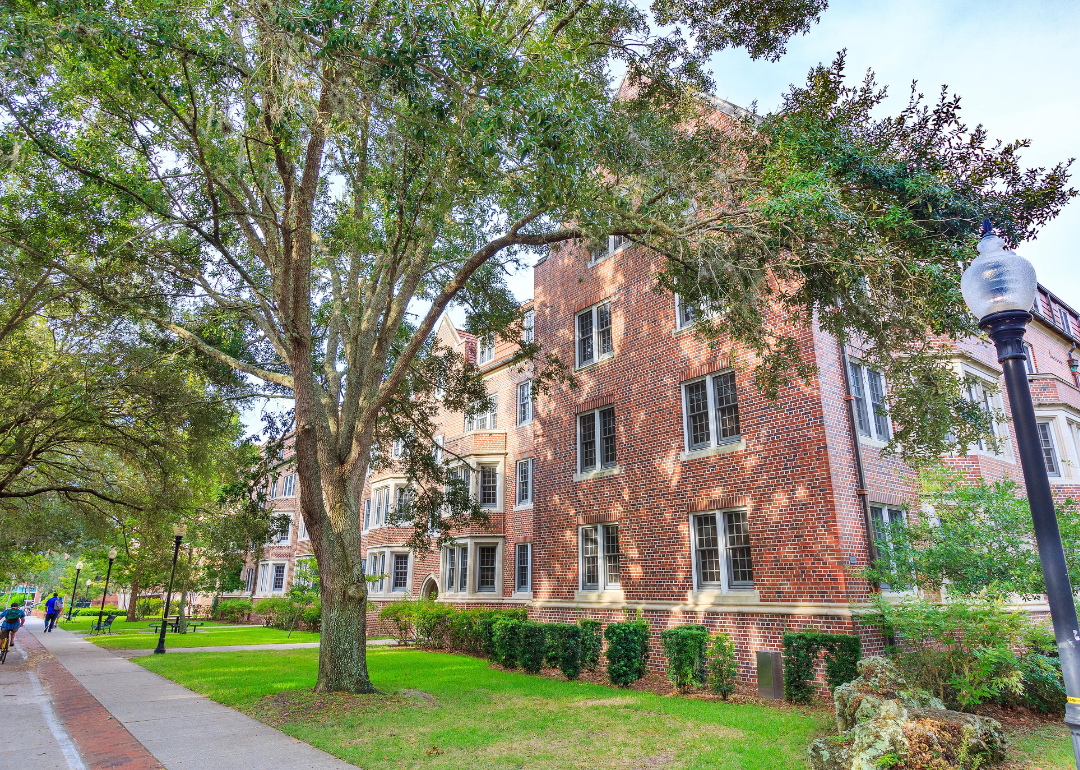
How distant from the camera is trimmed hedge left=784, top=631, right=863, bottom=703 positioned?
34.1 ft

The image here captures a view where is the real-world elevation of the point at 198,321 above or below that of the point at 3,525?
above

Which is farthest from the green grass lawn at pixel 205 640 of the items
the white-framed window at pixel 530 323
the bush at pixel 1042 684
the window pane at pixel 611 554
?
the bush at pixel 1042 684

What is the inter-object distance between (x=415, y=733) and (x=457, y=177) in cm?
787

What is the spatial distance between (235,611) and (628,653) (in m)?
34.8

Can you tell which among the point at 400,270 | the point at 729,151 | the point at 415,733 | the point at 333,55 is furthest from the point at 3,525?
the point at 729,151

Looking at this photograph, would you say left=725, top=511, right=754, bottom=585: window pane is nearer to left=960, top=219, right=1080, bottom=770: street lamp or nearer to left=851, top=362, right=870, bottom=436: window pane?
left=851, top=362, right=870, bottom=436: window pane

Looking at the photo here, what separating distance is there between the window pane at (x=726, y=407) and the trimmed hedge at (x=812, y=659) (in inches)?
181

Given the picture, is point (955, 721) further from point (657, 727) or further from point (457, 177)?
point (457, 177)

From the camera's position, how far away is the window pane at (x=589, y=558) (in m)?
17.2

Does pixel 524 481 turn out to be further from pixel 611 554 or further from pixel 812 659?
pixel 812 659

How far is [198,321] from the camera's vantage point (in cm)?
1490

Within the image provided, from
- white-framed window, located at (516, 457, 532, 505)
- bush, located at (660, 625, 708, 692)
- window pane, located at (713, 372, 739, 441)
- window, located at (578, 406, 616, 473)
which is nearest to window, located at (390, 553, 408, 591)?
white-framed window, located at (516, 457, 532, 505)

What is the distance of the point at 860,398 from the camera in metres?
13.7

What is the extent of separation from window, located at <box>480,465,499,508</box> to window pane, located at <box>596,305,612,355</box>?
811 centimetres
